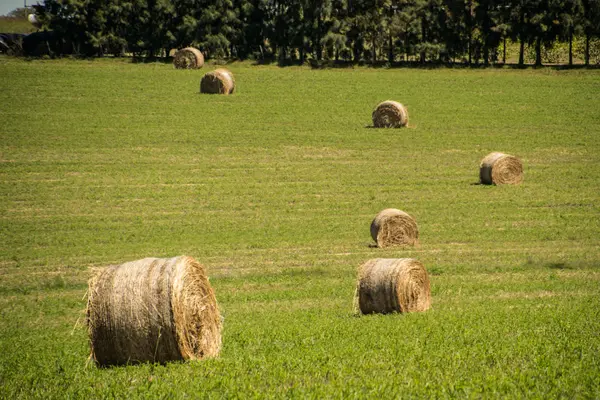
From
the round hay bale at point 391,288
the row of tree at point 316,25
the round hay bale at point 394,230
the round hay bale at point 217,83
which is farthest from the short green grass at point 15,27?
the round hay bale at point 391,288

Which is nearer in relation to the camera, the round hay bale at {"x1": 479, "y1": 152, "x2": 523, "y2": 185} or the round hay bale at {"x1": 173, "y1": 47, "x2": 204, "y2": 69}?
the round hay bale at {"x1": 479, "y1": 152, "x2": 523, "y2": 185}

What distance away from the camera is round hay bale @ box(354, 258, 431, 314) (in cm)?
1438

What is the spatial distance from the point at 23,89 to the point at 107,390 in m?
43.5

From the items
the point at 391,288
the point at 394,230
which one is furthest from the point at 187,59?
the point at 391,288

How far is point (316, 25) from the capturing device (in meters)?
74.9

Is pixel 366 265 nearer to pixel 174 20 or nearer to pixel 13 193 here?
pixel 13 193

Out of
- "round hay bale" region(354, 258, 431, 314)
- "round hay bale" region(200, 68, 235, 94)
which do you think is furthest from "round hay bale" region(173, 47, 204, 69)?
"round hay bale" region(354, 258, 431, 314)

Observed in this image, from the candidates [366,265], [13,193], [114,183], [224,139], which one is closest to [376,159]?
[224,139]

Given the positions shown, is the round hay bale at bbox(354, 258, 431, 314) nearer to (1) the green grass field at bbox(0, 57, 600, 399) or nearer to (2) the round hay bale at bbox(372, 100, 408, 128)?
(1) the green grass field at bbox(0, 57, 600, 399)

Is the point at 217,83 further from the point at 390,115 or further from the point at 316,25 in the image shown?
the point at 316,25

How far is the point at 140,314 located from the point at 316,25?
6742cm

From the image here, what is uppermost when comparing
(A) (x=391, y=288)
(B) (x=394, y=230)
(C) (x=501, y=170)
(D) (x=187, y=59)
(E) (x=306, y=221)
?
(D) (x=187, y=59)

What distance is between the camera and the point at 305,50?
7462 cm

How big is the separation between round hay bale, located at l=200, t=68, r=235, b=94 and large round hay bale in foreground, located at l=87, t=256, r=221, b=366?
39704 mm
